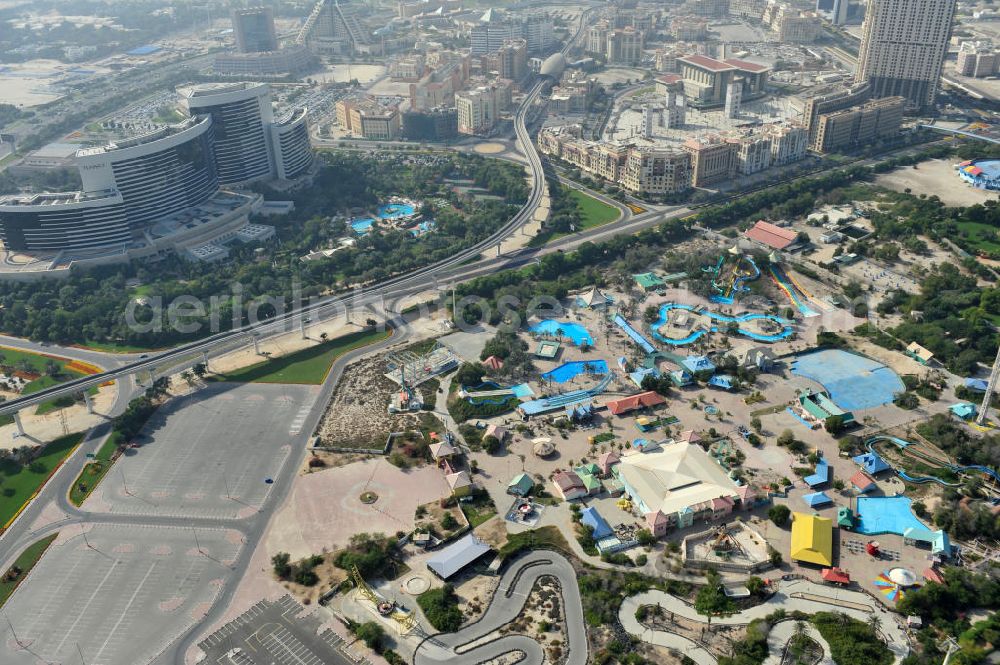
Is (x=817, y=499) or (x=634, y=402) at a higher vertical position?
(x=634, y=402)

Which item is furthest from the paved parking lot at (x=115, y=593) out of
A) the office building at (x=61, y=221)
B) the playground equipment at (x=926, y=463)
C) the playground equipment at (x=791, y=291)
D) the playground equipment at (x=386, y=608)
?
the playground equipment at (x=791, y=291)

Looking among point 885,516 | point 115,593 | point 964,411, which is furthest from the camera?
point 964,411

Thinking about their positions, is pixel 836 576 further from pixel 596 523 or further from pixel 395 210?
pixel 395 210

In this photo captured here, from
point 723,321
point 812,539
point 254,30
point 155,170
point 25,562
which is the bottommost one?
point 25,562

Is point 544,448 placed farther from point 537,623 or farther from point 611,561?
point 537,623

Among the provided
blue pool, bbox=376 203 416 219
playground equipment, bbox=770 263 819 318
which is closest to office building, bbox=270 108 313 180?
blue pool, bbox=376 203 416 219

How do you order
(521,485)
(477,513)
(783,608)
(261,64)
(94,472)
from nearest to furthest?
(783,608), (477,513), (521,485), (94,472), (261,64)

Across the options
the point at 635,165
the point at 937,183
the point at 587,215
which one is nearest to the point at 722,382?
the point at 587,215

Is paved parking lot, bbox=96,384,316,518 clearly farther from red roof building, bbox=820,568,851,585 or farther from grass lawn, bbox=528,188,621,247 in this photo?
grass lawn, bbox=528,188,621,247
